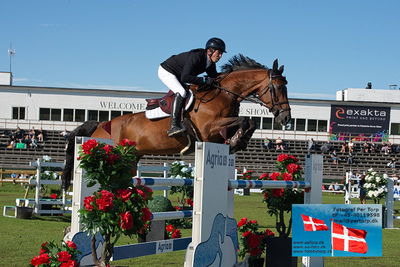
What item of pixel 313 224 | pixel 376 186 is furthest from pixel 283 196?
pixel 376 186

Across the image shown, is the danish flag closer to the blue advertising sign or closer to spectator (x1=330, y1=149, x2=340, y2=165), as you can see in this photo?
the blue advertising sign

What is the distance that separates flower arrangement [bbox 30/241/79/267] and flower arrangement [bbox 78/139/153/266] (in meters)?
0.18

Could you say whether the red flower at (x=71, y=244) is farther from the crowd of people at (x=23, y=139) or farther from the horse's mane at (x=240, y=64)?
the crowd of people at (x=23, y=139)

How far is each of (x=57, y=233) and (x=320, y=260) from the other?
458 centimetres

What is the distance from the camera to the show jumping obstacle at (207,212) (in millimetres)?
4453

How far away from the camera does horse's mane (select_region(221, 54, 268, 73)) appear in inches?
296

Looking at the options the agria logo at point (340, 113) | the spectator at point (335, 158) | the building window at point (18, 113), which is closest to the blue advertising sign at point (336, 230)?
the spectator at point (335, 158)

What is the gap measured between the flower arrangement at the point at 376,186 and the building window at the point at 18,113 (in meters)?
26.5

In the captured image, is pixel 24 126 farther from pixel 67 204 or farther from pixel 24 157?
pixel 67 204

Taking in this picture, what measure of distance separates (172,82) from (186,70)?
340mm

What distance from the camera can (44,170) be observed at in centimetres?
1388

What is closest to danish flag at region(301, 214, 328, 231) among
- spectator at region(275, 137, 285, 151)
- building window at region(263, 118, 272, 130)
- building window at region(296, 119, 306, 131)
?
spectator at region(275, 137, 285, 151)

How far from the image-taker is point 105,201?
409 cm

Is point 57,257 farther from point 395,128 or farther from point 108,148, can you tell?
point 395,128
